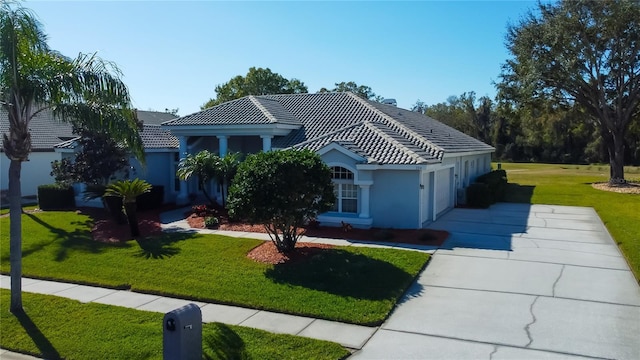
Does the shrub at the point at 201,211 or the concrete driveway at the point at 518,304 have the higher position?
the shrub at the point at 201,211

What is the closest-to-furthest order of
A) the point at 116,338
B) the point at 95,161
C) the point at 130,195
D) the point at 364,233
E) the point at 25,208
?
the point at 116,338 < the point at 130,195 < the point at 364,233 < the point at 95,161 < the point at 25,208

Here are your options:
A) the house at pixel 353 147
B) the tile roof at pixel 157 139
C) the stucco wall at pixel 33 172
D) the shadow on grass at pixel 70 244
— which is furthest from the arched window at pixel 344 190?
the stucco wall at pixel 33 172

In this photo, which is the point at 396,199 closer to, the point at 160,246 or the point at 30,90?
the point at 160,246

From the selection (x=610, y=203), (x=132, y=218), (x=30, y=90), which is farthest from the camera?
(x=610, y=203)

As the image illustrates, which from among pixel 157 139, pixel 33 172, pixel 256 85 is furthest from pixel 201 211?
pixel 256 85

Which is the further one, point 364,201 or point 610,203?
point 610,203

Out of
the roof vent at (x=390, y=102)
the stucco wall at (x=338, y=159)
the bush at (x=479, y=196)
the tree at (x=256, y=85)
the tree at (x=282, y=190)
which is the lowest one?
the bush at (x=479, y=196)

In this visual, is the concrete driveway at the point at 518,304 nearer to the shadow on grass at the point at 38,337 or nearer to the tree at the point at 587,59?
the shadow on grass at the point at 38,337

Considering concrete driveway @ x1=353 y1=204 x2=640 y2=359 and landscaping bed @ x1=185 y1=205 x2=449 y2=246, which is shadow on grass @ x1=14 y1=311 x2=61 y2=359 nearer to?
concrete driveway @ x1=353 y1=204 x2=640 y2=359
